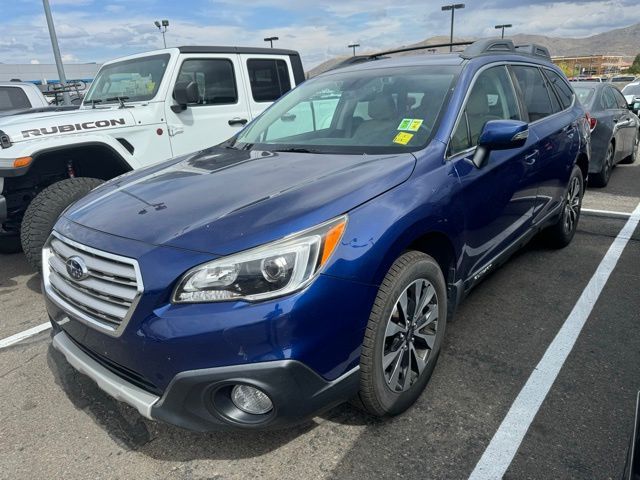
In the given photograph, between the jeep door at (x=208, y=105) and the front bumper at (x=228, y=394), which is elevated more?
the jeep door at (x=208, y=105)

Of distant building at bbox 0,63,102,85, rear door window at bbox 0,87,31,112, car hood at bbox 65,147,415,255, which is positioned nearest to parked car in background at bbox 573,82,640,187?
car hood at bbox 65,147,415,255

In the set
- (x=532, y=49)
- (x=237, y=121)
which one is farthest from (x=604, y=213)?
(x=237, y=121)

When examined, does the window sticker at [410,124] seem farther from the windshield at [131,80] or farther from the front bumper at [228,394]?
the windshield at [131,80]

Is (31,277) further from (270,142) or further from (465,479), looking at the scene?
(465,479)

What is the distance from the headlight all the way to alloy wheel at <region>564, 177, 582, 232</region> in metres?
3.42

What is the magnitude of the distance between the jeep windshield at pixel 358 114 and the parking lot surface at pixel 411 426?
136 cm

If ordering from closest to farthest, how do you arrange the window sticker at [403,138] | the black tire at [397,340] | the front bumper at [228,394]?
the front bumper at [228,394], the black tire at [397,340], the window sticker at [403,138]

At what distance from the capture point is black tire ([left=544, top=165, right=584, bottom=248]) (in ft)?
14.7

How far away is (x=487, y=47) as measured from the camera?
3.48m

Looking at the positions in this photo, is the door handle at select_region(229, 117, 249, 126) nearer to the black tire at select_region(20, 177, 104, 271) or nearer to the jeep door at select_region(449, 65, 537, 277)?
the black tire at select_region(20, 177, 104, 271)

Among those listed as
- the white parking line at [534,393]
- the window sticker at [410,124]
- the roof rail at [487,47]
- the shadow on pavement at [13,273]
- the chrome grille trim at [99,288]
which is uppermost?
the roof rail at [487,47]

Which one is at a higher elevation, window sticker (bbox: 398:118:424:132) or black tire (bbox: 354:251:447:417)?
window sticker (bbox: 398:118:424:132)

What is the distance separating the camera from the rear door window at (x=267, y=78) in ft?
20.0

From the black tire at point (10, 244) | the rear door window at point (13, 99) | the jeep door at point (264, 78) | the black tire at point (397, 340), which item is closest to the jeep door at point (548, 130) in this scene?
the black tire at point (397, 340)
